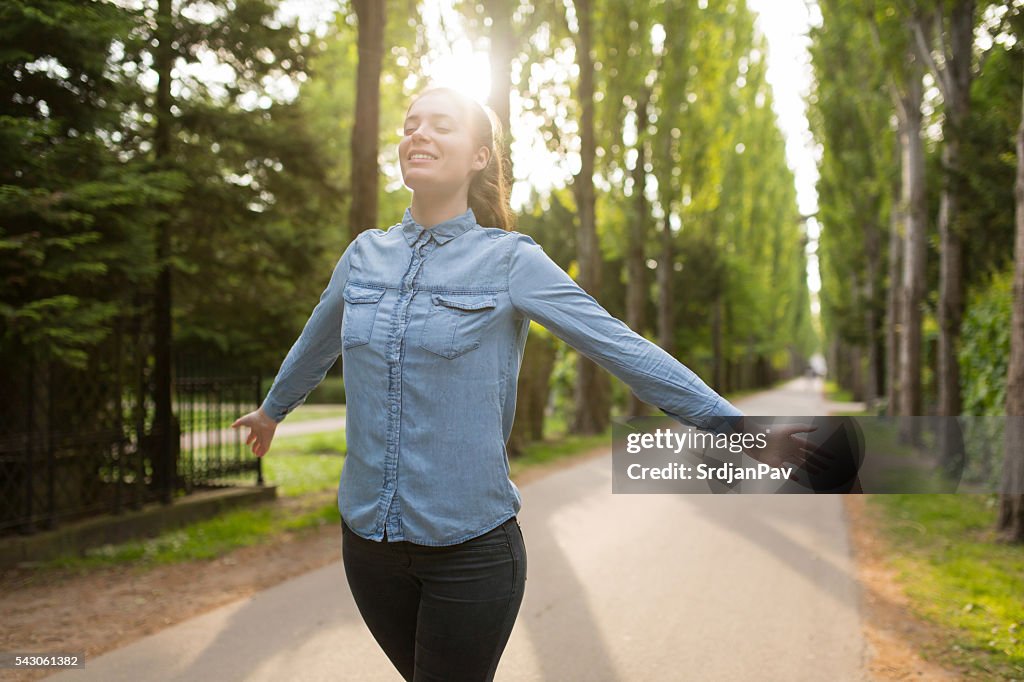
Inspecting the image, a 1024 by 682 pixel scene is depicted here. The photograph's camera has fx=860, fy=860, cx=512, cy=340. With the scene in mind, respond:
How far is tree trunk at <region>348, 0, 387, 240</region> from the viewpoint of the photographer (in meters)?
10.4

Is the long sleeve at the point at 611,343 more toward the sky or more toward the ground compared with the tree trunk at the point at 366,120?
more toward the ground

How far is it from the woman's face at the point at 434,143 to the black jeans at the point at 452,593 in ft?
2.71

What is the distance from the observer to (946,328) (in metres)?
12.6

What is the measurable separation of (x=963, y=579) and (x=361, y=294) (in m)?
6.58

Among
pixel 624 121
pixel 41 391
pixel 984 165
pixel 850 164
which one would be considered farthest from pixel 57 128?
pixel 850 164

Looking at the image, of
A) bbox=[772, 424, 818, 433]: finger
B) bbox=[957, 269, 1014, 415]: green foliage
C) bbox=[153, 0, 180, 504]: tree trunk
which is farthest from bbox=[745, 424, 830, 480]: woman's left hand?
bbox=[957, 269, 1014, 415]: green foliage

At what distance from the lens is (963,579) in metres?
6.89

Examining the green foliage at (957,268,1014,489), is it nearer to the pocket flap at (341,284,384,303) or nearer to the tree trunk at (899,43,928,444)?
the tree trunk at (899,43,928,444)

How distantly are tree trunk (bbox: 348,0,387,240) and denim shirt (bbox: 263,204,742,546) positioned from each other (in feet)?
28.2

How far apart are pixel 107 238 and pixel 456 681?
21.7ft

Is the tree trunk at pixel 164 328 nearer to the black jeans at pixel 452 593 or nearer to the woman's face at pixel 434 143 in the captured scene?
the woman's face at pixel 434 143

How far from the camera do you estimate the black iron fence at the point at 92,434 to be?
720cm

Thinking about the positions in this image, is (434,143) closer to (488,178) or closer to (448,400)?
(488,178)

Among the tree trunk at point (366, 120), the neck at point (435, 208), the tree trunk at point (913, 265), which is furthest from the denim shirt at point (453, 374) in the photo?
the tree trunk at point (913, 265)
